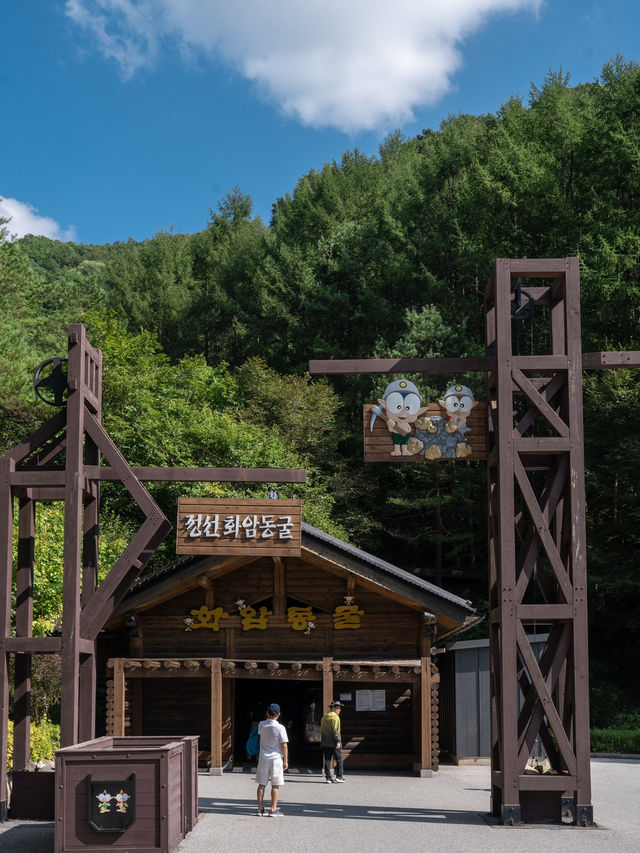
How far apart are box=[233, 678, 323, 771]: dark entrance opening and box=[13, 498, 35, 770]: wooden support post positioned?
30.3 feet

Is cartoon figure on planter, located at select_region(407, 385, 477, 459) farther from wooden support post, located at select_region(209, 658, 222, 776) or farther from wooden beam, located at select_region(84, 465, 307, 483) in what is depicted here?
wooden support post, located at select_region(209, 658, 222, 776)

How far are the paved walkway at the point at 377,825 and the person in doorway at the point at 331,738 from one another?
0.42 meters

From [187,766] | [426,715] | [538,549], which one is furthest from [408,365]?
[426,715]

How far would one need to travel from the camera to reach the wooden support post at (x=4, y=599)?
38.6ft

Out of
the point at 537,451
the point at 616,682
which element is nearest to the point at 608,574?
the point at 616,682

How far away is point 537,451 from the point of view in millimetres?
12406

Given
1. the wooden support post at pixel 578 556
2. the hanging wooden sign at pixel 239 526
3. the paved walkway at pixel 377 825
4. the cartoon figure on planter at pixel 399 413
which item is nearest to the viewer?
the paved walkway at pixel 377 825

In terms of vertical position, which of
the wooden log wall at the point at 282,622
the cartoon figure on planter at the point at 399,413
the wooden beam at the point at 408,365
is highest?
the wooden beam at the point at 408,365

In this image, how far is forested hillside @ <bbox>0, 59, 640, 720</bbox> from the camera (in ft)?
101

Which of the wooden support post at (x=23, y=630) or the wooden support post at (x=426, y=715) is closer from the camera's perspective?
the wooden support post at (x=23, y=630)

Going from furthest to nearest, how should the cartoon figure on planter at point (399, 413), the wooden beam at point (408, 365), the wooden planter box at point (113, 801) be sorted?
the cartoon figure on planter at point (399, 413) < the wooden beam at point (408, 365) < the wooden planter box at point (113, 801)

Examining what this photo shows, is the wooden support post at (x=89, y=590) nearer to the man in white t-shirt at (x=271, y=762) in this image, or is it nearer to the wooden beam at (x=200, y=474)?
the wooden beam at (x=200, y=474)

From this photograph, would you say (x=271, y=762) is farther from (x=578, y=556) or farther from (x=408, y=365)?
(x=408, y=365)

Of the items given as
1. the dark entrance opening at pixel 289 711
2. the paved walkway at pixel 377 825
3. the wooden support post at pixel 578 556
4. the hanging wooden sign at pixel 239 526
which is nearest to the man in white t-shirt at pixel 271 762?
the paved walkway at pixel 377 825
